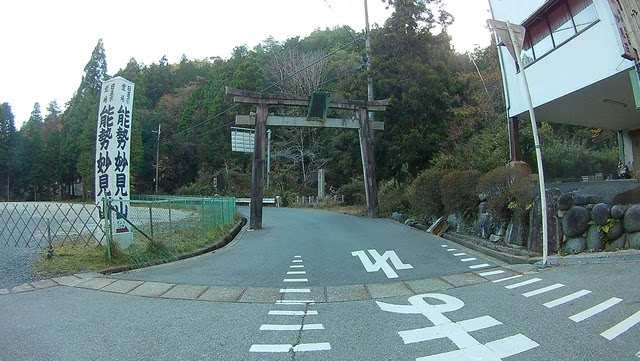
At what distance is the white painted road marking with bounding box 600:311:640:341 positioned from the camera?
4.13 meters

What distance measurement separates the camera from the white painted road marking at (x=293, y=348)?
4148mm

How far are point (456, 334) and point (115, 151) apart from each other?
8541mm

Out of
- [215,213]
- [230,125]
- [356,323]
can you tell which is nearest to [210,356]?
[356,323]

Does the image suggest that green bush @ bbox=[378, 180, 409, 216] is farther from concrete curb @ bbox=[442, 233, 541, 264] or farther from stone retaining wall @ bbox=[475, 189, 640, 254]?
stone retaining wall @ bbox=[475, 189, 640, 254]

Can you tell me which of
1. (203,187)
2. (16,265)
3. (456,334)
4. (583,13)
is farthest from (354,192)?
(456,334)

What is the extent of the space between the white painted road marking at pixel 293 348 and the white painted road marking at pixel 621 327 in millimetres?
2805

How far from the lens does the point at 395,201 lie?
66.8 feet

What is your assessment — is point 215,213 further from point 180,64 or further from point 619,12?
point 180,64

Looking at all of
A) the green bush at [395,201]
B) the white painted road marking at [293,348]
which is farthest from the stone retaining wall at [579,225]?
the green bush at [395,201]

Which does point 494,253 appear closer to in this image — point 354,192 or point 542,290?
point 542,290

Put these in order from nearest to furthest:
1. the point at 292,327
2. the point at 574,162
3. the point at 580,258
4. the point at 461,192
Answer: the point at 292,327 → the point at 580,258 → the point at 461,192 → the point at 574,162

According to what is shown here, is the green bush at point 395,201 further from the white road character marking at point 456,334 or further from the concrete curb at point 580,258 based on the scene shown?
the white road character marking at point 456,334

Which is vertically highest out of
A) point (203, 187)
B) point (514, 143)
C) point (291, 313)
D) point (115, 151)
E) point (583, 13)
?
point (583, 13)

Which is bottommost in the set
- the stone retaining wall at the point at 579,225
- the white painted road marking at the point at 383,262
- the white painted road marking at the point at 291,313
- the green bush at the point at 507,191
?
the white painted road marking at the point at 291,313
